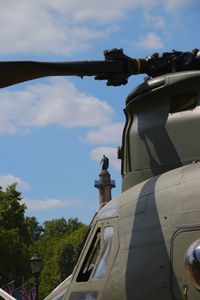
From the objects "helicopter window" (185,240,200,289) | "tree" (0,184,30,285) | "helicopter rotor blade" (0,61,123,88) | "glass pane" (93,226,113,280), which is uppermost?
"tree" (0,184,30,285)

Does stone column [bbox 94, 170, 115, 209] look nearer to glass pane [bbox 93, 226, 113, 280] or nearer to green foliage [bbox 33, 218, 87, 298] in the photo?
glass pane [bbox 93, 226, 113, 280]

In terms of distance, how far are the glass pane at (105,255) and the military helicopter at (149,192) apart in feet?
0.04

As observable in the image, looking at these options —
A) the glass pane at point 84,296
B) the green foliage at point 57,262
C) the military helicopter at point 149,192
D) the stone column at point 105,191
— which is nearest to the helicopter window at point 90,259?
the military helicopter at point 149,192

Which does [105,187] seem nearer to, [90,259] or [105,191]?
[105,191]

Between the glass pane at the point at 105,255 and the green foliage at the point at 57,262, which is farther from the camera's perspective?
the green foliage at the point at 57,262

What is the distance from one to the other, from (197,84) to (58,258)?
275 feet

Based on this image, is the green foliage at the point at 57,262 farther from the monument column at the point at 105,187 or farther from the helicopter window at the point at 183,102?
the helicopter window at the point at 183,102

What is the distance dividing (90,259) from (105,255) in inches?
A: 17.2

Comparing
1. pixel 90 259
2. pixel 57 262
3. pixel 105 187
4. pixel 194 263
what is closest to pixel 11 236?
pixel 57 262

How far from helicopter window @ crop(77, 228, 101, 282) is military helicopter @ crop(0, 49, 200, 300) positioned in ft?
0.03

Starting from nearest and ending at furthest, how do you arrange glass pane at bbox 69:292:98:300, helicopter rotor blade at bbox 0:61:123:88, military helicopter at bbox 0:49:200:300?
helicopter rotor blade at bbox 0:61:123:88 < military helicopter at bbox 0:49:200:300 < glass pane at bbox 69:292:98:300

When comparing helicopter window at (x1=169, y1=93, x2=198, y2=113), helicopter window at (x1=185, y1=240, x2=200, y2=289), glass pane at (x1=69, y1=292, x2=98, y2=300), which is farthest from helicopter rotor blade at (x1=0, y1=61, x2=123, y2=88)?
glass pane at (x1=69, y1=292, x2=98, y2=300)

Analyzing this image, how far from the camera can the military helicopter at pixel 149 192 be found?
504 cm

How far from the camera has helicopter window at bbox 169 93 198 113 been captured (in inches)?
246
